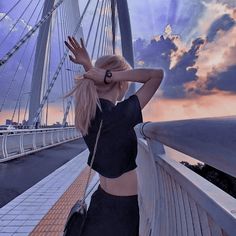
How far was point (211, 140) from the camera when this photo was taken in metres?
0.92

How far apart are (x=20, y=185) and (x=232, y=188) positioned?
7.10 m

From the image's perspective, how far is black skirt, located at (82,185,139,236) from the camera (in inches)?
71.7

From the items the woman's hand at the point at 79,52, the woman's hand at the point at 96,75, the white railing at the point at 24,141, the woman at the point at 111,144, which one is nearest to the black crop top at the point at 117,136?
the woman at the point at 111,144

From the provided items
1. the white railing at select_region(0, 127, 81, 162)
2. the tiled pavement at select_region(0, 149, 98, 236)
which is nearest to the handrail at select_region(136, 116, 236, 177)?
the tiled pavement at select_region(0, 149, 98, 236)

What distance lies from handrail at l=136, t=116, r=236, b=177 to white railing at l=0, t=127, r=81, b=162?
→ 37.7ft

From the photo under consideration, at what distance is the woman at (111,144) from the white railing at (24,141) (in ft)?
35.1

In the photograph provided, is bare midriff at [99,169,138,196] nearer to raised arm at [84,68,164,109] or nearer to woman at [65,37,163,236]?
woman at [65,37,163,236]

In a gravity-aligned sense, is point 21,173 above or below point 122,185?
below

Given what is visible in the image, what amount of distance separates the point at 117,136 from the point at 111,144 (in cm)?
5

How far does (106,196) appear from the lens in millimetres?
1892

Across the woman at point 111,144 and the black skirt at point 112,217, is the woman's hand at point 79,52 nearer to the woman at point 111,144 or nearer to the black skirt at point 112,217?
the woman at point 111,144

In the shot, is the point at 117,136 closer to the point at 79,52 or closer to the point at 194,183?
the point at 194,183

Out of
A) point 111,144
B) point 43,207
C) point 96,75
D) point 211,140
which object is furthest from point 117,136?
point 43,207

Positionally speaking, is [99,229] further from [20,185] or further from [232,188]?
[232,188]
